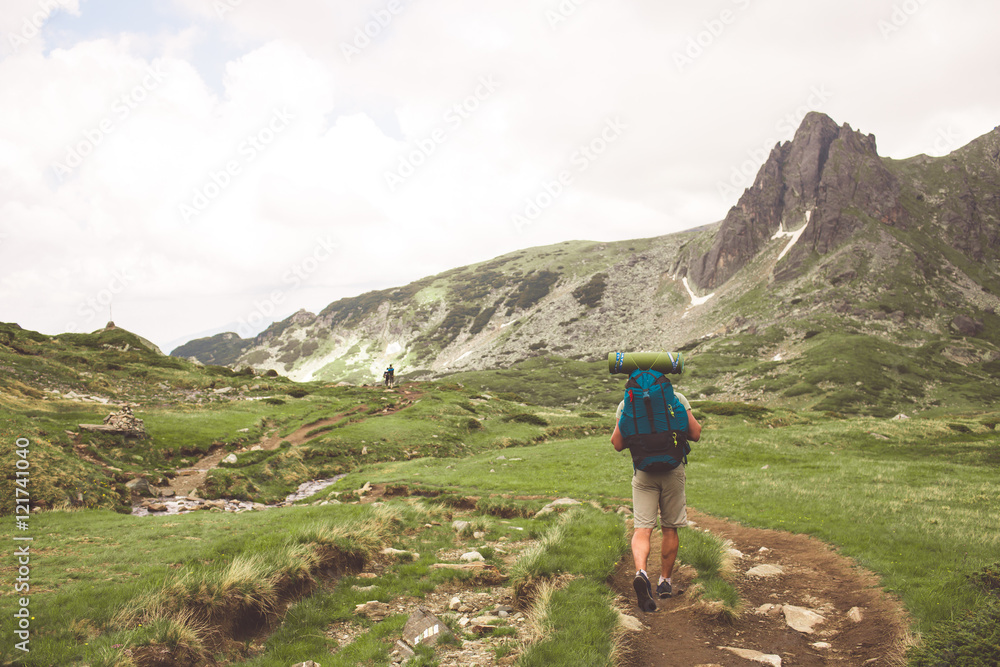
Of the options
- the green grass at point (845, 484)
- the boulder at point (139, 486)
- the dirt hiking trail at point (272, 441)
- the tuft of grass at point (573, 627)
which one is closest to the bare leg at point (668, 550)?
the tuft of grass at point (573, 627)

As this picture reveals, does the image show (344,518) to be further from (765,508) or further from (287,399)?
(287,399)

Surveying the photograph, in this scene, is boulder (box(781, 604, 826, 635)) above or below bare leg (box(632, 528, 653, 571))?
below

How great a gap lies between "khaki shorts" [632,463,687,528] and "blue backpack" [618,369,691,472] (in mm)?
281

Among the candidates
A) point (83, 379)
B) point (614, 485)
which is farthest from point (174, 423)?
point (614, 485)

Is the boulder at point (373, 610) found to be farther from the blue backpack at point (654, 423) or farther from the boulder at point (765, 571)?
the boulder at point (765, 571)

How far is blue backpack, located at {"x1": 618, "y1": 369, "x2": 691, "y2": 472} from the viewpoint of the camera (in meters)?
8.89

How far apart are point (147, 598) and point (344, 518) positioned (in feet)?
22.5

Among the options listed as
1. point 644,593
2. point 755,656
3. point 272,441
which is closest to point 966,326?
point 272,441

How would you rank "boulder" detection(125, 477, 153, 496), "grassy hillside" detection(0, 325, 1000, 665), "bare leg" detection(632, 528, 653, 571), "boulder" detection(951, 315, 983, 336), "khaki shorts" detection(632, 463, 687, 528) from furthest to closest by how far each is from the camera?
"boulder" detection(951, 315, 983, 336), "boulder" detection(125, 477, 153, 496), "khaki shorts" detection(632, 463, 687, 528), "bare leg" detection(632, 528, 653, 571), "grassy hillside" detection(0, 325, 1000, 665)

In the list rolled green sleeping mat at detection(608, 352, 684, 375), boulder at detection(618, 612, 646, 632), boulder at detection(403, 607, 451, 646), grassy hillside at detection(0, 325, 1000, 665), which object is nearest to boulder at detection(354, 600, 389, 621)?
grassy hillside at detection(0, 325, 1000, 665)

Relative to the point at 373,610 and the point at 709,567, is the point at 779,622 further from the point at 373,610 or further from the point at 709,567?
the point at 373,610

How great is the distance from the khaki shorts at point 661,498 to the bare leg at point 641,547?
0.42 feet

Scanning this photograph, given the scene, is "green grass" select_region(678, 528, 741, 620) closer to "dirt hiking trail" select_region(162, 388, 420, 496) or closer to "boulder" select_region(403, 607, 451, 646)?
"boulder" select_region(403, 607, 451, 646)

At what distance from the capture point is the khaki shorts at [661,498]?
9.20 m
